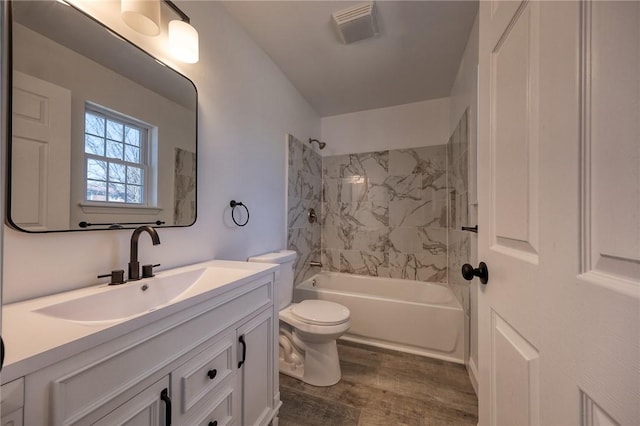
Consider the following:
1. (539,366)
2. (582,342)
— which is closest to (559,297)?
(582,342)

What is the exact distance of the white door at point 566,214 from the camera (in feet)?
1.15

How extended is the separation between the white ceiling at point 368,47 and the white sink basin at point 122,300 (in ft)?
5.43

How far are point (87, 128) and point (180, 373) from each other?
94 centimetres

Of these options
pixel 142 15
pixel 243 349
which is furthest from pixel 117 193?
pixel 243 349

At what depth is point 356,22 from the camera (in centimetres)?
157

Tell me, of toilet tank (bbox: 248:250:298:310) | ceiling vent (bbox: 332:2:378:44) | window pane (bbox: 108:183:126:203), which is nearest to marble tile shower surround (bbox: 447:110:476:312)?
ceiling vent (bbox: 332:2:378:44)

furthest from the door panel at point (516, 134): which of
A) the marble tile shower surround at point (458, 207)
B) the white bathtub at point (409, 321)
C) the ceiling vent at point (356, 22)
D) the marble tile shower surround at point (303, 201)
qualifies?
the marble tile shower surround at point (303, 201)

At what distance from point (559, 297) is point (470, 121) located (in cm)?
161

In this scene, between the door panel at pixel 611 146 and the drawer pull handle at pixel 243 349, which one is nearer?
the door panel at pixel 611 146

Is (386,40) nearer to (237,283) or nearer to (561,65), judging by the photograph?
(561,65)

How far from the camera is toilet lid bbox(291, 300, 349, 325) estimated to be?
5.46ft

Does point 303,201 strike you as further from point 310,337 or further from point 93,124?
point 93,124

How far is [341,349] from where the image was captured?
7.14 ft

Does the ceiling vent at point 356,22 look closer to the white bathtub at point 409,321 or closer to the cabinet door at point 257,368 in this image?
the cabinet door at point 257,368
